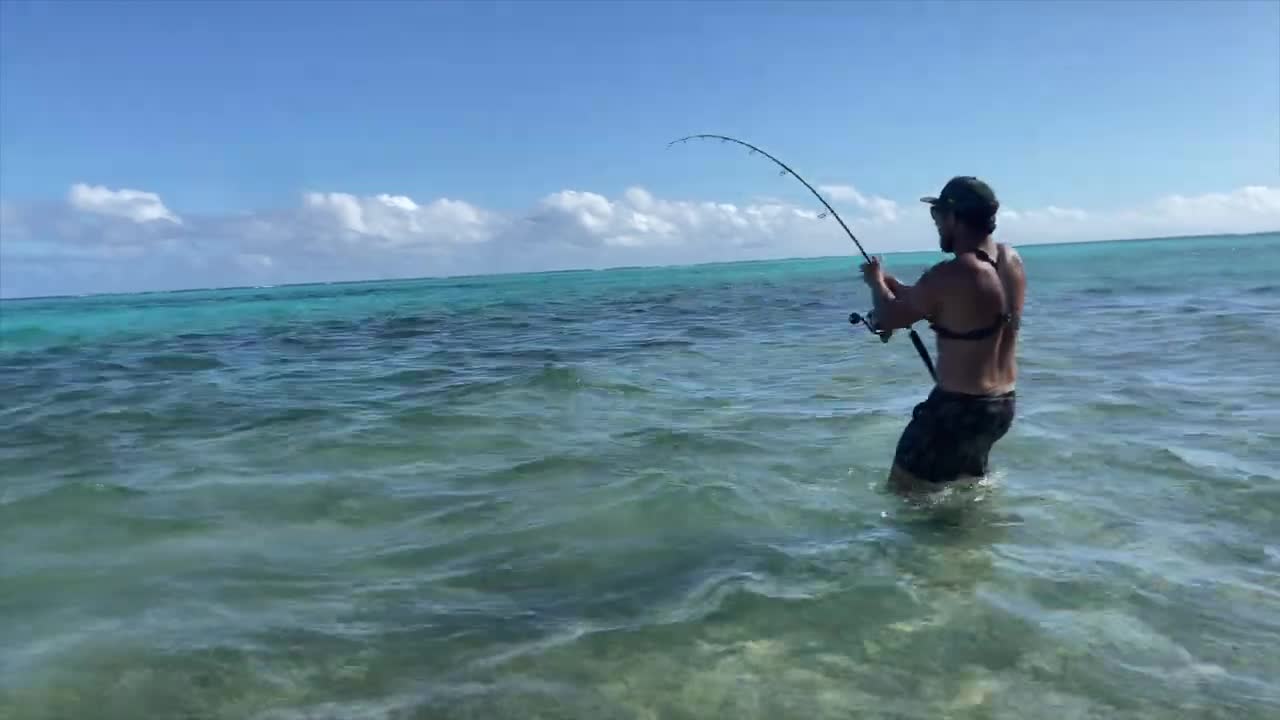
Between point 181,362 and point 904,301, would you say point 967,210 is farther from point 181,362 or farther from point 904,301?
point 181,362

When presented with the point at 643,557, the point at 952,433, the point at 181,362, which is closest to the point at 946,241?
the point at 952,433

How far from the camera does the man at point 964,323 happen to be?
17.9ft

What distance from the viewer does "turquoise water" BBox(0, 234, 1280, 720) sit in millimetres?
4105

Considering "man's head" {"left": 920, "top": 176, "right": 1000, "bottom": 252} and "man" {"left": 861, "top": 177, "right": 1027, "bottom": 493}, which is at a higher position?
"man's head" {"left": 920, "top": 176, "right": 1000, "bottom": 252}

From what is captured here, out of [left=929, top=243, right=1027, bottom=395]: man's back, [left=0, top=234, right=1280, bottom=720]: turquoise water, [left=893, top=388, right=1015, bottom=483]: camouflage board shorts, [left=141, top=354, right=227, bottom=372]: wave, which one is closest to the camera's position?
[left=0, top=234, right=1280, bottom=720]: turquoise water

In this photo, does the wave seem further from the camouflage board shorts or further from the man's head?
the man's head

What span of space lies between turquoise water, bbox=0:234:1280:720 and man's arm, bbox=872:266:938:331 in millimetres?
1448

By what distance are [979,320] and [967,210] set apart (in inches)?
26.7

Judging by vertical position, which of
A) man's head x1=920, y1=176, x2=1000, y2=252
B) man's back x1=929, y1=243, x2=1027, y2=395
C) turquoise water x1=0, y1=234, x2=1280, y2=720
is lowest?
turquoise water x1=0, y1=234, x2=1280, y2=720

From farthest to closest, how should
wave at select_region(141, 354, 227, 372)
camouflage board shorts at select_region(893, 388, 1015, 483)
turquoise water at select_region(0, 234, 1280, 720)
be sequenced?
wave at select_region(141, 354, 227, 372), camouflage board shorts at select_region(893, 388, 1015, 483), turquoise water at select_region(0, 234, 1280, 720)

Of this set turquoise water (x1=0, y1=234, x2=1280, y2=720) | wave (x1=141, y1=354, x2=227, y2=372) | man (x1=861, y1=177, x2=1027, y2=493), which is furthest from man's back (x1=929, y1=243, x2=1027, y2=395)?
wave (x1=141, y1=354, x2=227, y2=372)

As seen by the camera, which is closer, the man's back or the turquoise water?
the turquoise water

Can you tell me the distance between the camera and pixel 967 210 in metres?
5.46

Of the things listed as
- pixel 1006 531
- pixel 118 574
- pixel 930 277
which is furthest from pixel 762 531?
pixel 118 574
